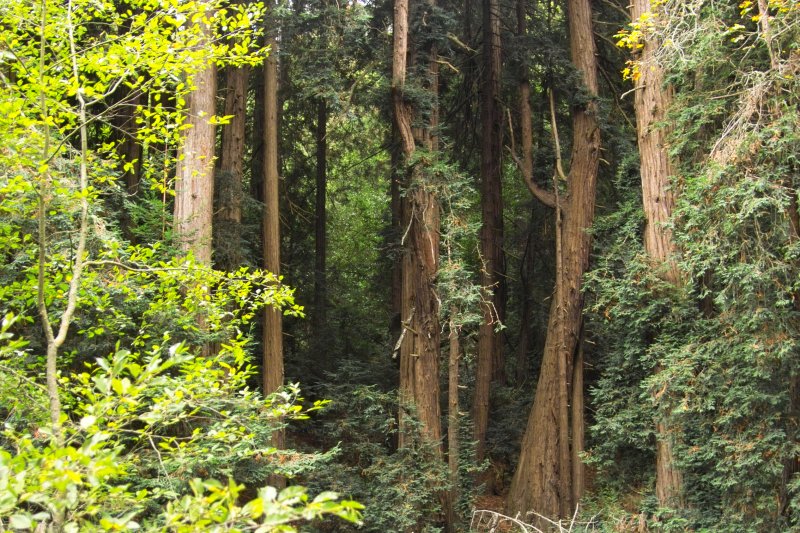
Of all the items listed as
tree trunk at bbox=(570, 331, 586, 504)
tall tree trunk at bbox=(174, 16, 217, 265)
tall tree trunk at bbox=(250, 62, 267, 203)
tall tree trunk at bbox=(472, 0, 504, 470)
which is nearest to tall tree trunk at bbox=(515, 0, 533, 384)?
tall tree trunk at bbox=(472, 0, 504, 470)

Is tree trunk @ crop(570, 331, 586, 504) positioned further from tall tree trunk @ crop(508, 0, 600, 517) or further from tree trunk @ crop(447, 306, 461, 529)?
tree trunk @ crop(447, 306, 461, 529)

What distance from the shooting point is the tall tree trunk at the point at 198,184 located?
9578 mm

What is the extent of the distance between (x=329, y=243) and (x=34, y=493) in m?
19.8

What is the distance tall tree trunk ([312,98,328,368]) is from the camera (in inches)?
694

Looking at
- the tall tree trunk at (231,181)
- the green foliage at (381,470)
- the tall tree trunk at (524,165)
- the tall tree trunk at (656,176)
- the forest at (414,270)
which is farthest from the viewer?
the tall tree trunk at (524,165)

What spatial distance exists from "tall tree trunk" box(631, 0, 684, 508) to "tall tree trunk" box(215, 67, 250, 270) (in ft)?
20.2

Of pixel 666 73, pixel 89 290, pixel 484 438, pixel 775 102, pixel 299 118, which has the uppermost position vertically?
pixel 299 118

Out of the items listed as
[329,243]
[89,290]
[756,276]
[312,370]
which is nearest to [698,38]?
[756,276]

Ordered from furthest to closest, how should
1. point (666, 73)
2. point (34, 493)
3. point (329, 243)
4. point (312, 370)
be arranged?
1. point (329, 243)
2. point (312, 370)
3. point (666, 73)
4. point (34, 493)

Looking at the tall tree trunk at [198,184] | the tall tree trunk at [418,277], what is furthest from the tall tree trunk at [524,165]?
the tall tree trunk at [198,184]

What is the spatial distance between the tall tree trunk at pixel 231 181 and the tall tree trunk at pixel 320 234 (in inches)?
154

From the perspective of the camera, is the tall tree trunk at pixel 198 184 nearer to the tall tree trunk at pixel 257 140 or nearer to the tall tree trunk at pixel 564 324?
the tall tree trunk at pixel 564 324

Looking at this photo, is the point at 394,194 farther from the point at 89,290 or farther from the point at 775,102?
the point at 89,290

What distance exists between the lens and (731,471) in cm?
831
